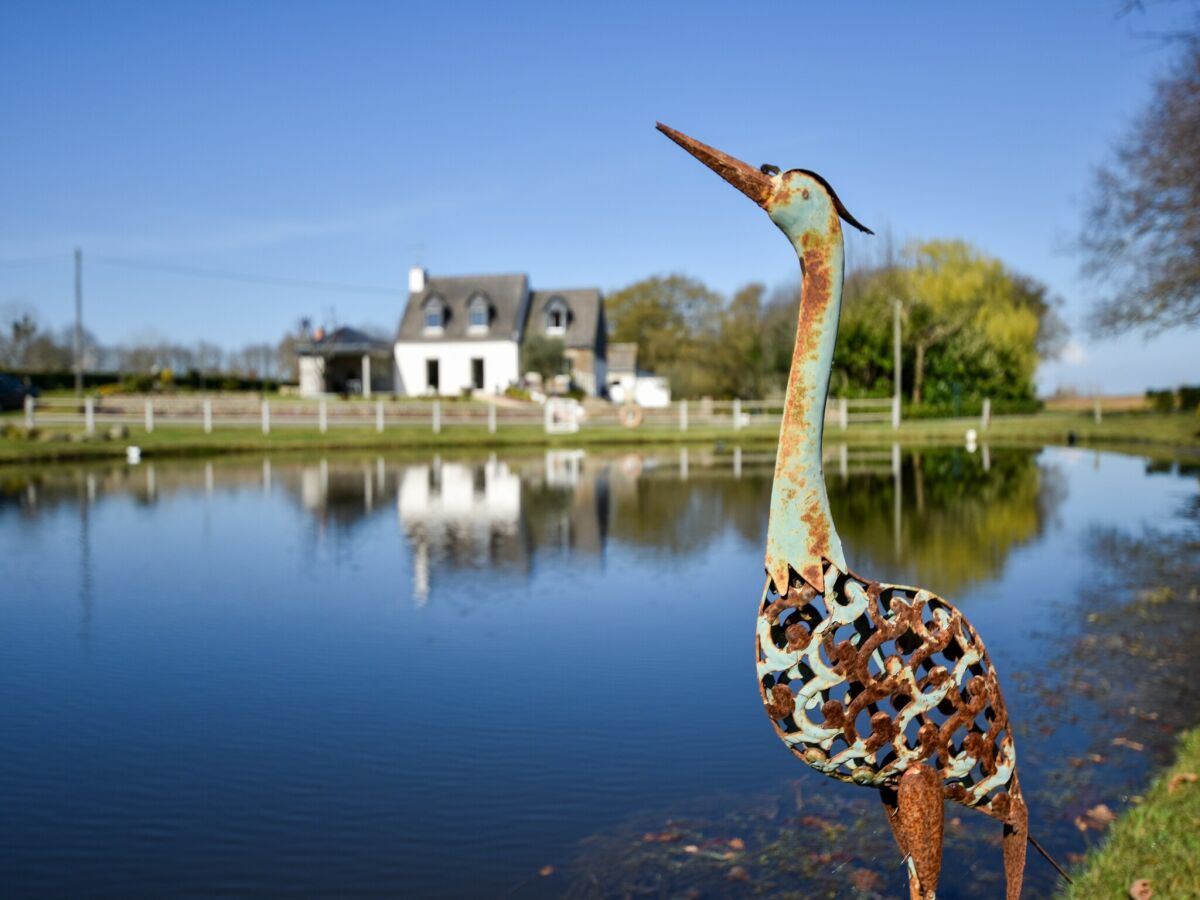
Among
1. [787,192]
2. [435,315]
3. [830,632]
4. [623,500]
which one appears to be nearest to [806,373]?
[787,192]

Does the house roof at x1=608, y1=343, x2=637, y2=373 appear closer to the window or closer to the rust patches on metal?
the window

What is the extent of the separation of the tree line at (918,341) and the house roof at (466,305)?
37.2 feet

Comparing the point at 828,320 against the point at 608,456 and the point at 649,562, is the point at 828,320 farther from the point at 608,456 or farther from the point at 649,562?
the point at 608,456

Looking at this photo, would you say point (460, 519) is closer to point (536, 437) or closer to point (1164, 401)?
point (536, 437)

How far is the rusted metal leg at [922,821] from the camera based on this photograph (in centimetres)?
346

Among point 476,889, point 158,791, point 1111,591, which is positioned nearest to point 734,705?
point 476,889

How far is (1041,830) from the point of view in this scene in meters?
5.16

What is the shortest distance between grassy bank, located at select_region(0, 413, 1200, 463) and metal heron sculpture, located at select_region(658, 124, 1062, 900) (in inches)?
1072

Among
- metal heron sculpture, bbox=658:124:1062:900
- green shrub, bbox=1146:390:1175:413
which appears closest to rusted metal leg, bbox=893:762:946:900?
metal heron sculpture, bbox=658:124:1062:900

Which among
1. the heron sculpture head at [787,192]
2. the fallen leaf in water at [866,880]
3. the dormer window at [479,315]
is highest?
the dormer window at [479,315]

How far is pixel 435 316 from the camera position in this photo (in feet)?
179

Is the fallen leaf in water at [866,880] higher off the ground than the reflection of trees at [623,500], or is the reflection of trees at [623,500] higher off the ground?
the reflection of trees at [623,500]

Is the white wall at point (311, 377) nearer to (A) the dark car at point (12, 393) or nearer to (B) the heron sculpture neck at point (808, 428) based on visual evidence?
(A) the dark car at point (12, 393)

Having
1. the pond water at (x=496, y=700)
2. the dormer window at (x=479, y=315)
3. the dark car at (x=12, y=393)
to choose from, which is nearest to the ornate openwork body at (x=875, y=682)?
the pond water at (x=496, y=700)
